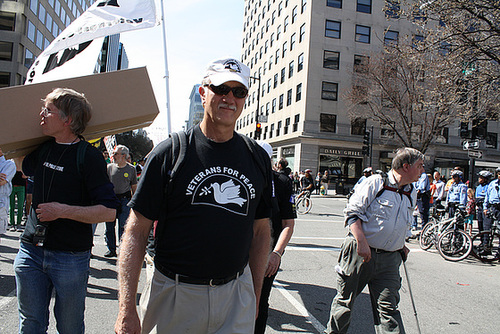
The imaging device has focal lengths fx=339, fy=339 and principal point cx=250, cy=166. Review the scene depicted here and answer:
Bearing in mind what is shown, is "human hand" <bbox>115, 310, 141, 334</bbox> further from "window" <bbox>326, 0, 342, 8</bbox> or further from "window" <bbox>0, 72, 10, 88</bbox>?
"window" <bbox>0, 72, 10, 88</bbox>

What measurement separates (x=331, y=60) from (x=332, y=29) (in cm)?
306

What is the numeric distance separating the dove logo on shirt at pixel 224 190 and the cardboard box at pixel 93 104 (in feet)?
3.36

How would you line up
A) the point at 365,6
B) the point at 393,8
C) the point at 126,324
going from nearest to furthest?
the point at 126,324, the point at 393,8, the point at 365,6

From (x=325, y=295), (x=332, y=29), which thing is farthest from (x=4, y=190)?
(x=332, y=29)

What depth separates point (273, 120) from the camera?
132ft

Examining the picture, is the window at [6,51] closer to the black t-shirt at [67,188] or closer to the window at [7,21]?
the window at [7,21]

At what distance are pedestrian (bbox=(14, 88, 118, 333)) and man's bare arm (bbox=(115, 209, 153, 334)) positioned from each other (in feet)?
2.09

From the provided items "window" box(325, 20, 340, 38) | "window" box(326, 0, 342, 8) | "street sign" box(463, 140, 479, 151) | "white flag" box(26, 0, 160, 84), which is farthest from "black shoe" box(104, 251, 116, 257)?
"window" box(326, 0, 342, 8)

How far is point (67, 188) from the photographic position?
221 centimetres

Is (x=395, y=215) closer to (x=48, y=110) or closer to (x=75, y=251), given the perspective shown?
(x=75, y=251)

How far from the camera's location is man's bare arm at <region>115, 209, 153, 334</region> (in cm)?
161

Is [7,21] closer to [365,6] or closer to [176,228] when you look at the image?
[365,6]

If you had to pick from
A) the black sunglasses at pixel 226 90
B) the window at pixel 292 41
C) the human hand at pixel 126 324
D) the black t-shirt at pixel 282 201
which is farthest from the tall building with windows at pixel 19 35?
the human hand at pixel 126 324

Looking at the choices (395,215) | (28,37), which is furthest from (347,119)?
(28,37)
